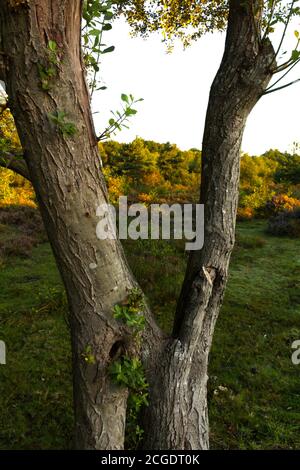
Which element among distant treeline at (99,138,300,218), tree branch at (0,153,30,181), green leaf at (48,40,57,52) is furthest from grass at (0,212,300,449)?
distant treeline at (99,138,300,218)

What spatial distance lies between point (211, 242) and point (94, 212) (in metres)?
1.28

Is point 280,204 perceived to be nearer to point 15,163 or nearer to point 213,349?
point 213,349

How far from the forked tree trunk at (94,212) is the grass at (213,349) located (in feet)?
3.70

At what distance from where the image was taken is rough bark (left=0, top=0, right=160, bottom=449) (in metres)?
2.70

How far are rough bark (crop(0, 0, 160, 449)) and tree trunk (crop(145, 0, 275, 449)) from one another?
18.1 inches

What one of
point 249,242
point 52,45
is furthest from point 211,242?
point 249,242

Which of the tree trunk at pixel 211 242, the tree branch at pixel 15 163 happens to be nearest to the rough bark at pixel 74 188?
the tree branch at pixel 15 163

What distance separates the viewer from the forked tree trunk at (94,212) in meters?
2.75

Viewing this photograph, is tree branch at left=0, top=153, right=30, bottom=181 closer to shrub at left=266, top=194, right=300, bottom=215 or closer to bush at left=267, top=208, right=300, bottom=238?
bush at left=267, top=208, right=300, bottom=238

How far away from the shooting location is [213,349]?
6336 millimetres

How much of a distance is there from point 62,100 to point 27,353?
4339 mm

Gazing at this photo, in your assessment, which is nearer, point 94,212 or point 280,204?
point 94,212

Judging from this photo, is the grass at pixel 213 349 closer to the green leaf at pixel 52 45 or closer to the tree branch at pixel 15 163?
the tree branch at pixel 15 163

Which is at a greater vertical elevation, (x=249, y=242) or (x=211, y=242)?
(x=211, y=242)
